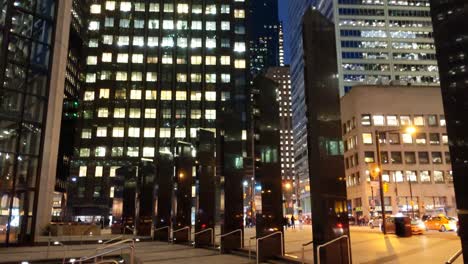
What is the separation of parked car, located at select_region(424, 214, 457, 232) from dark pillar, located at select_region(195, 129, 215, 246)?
983 inches

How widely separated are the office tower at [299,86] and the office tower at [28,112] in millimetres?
109224

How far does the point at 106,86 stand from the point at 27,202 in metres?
65.9

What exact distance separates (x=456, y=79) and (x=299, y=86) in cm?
15373

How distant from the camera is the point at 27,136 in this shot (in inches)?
1002

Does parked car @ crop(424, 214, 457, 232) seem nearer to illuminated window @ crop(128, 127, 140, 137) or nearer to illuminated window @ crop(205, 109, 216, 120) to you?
illuminated window @ crop(205, 109, 216, 120)

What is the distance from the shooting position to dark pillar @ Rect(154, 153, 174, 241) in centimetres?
2659

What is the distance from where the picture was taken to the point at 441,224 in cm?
3584

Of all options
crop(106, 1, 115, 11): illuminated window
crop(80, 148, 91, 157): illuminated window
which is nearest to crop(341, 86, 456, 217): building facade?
crop(80, 148, 91, 157): illuminated window

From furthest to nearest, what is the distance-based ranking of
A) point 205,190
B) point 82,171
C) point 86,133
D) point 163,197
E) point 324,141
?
point 86,133, point 82,171, point 163,197, point 205,190, point 324,141

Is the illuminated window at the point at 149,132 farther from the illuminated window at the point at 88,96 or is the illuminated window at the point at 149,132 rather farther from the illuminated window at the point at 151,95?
the illuminated window at the point at 88,96

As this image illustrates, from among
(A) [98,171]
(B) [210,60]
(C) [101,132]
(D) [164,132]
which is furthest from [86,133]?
(B) [210,60]

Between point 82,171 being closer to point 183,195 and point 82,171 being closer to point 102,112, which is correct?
point 102,112

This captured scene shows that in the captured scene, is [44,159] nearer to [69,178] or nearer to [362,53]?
[69,178]

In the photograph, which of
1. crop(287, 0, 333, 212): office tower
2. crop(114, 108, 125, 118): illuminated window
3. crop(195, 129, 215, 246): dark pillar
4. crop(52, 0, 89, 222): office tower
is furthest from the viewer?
crop(287, 0, 333, 212): office tower
